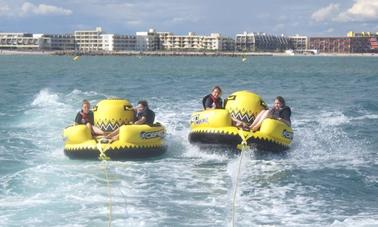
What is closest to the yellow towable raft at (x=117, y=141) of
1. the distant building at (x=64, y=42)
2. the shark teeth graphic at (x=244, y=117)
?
the shark teeth graphic at (x=244, y=117)

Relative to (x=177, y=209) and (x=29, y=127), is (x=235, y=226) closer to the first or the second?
(x=177, y=209)

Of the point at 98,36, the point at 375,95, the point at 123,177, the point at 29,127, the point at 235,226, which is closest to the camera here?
the point at 235,226

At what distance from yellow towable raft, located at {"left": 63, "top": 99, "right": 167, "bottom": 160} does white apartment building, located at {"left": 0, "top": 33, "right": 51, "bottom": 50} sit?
6385 inches

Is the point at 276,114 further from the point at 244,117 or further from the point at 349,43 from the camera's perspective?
the point at 349,43

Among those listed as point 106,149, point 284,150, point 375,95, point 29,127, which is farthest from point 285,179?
point 375,95

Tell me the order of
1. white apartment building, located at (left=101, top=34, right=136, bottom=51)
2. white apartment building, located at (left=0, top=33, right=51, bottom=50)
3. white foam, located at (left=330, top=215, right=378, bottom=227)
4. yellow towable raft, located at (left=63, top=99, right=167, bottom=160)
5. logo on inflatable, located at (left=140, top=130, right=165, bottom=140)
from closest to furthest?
white foam, located at (left=330, top=215, right=378, bottom=227), yellow towable raft, located at (left=63, top=99, right=167, bottom=160), logo on inflatable, located at (left=140, top=130, right=165, bottom=140), white apartment building, located at (left=101, top=34, right=136, bottom=51), white apartment building, located at (left=0, top=33, right=51, bottom=50)

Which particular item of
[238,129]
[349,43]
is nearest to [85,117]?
[238,129]

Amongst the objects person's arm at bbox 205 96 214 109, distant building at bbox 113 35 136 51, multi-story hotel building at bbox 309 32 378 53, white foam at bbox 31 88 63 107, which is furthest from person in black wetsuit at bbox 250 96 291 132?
multi-story hotel building at bbox 309 32 378 53

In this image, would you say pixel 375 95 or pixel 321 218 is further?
pixel 375 95

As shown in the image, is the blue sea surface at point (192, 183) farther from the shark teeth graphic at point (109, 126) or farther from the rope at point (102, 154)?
the shark teeth graphic at point (109, 126)

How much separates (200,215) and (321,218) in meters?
1.49

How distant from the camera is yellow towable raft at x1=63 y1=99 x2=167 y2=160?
10805 millimetres

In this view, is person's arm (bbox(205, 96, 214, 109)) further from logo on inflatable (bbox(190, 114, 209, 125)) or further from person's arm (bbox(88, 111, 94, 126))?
person's arm (bbox(88, 111, 94, 126))

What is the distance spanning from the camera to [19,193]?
852cm
